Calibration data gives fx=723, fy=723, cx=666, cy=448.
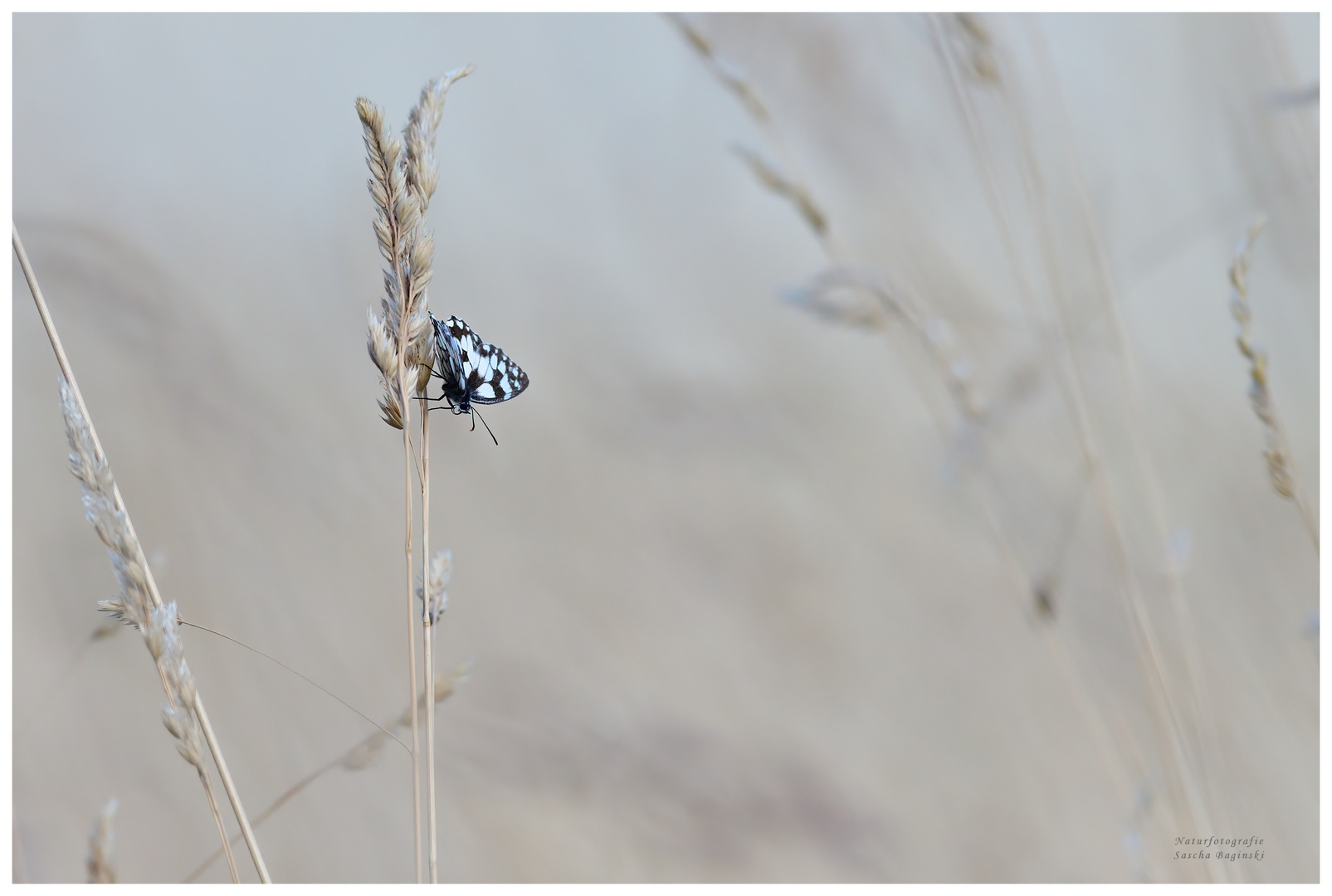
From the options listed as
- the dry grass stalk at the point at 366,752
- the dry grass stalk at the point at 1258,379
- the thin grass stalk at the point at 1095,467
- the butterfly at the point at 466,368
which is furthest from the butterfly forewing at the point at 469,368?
the dry grass stalk at the point at 1258,379

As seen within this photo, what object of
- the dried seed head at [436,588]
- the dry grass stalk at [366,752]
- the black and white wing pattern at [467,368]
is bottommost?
the dry grass stalk at [366,752]

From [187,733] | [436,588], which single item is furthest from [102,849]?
[436,588]

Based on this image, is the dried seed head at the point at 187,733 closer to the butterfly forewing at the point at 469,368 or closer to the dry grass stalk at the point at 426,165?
the dry grass stalk at the point at 426,165

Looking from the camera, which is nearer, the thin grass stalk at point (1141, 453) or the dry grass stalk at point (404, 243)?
the dry grass stalk at point (404, 243)

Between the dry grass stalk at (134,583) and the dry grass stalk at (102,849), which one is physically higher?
the dry grass stalk at (134,583)

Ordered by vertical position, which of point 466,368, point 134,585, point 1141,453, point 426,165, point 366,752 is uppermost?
point 426,165

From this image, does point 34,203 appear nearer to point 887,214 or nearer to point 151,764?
point 151,764

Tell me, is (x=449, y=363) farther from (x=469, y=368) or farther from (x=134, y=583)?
(x=134, y=583)

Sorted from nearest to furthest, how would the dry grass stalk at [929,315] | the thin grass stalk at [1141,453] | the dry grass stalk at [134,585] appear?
the dry grass stalk at [134,585]
the dry grass stalk at [929,315]
the thin grass stalk at [1141,453]

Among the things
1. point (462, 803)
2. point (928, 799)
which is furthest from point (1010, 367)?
point (462, 803)
